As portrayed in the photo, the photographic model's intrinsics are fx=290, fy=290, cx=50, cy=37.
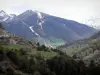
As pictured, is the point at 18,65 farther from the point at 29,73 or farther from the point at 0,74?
the point at 0,74

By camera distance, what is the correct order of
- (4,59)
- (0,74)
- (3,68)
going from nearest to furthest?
(0,74) < (3,68) < (4,59)

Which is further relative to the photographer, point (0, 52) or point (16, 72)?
point (0, 52)

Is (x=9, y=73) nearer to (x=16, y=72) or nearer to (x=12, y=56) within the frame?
(x=16, y=72)

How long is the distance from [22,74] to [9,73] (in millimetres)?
9388

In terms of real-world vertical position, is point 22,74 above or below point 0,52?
below

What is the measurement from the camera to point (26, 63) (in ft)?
642

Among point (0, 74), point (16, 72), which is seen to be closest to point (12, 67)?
point (16, 72)

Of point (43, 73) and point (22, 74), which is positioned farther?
point (43, 73)

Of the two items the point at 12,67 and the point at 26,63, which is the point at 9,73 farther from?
the point at 26,63

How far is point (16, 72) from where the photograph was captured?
175 metres

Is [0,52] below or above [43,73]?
above

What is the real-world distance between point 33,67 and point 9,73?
28.8 m

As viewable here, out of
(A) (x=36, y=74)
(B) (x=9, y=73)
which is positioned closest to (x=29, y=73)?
(A) (x=36, y=74)

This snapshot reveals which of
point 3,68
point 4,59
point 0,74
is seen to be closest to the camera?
point 0,74
